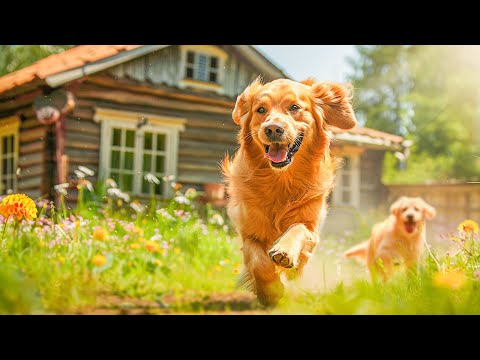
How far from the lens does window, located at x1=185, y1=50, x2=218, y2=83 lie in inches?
128

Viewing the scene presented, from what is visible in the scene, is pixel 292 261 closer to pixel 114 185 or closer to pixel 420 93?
pixel 114 185

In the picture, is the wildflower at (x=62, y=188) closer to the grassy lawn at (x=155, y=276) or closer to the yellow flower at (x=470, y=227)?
the grassy lawn at (x=155, y=276)

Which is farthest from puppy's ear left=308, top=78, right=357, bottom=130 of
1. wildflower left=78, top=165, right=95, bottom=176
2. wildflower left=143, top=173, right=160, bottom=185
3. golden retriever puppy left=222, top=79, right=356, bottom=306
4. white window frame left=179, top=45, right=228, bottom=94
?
wildflower left=78, top=165, right=95, bottom=176

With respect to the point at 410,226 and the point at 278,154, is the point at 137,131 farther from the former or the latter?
the point at 410,226

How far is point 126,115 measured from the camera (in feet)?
10.5

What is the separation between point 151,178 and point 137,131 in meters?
0.31

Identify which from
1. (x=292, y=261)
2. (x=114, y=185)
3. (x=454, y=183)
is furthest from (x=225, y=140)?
(x=454, y=183)

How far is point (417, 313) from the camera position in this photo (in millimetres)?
2475

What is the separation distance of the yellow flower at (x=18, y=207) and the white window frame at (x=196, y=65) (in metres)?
1.29

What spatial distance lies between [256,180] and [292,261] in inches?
22.6

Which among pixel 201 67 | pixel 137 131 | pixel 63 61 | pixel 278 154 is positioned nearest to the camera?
pixel 278 154

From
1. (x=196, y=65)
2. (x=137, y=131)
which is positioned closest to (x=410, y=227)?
(x=196, y=65)

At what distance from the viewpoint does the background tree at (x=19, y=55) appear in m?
2.83

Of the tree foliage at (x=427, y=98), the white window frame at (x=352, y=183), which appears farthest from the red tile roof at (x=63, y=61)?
the white window frame at (x=352, y=183)
